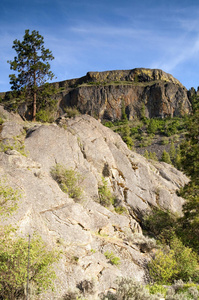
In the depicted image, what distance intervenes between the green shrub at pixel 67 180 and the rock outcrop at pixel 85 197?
0.52 meters

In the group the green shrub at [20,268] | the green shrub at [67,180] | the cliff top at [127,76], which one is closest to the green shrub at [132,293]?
the green shrub at [20,268]

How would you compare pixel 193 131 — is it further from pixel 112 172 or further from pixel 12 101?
pixel 12 101

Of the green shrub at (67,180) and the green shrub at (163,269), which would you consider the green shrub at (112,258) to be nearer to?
the green shrub at (163,269)

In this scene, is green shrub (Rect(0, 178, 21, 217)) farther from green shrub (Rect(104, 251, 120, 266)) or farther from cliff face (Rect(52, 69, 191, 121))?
cliff face (Rect(52, 69, 191, 121))

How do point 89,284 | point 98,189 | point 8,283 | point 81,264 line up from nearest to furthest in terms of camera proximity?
point 8,283 → point 89,284 → point 81,264 → point 98,189

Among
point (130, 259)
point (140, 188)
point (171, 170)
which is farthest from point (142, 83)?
point (130, 259)

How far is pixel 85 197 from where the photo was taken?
15406 mm

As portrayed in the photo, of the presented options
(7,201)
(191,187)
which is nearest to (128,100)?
(191,187)

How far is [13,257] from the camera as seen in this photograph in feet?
21.7

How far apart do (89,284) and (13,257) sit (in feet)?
10.1

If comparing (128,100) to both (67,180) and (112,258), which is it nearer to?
(67,180)

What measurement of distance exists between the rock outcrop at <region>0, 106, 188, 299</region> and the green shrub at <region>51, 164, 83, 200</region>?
1.71 ft

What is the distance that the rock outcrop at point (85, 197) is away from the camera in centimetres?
928

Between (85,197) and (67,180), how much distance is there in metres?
1.75
